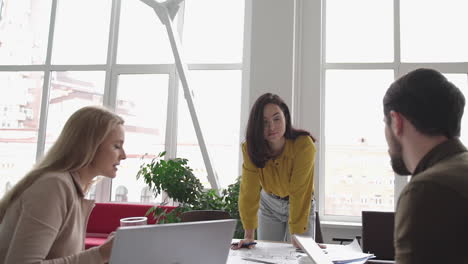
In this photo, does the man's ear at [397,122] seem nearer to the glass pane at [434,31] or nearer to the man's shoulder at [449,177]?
the man's shoulder at [449,177]

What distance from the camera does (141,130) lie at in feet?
14.8

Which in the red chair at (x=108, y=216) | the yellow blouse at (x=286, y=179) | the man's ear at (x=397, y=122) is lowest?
the red chair at (x=108, y=216)

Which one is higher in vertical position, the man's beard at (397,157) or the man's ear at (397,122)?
the man's ear at (397,122)

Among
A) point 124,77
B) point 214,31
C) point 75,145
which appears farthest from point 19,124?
point 75,145

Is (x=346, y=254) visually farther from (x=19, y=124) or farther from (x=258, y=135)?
(x=19, y=124)

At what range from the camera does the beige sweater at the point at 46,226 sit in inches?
39.1

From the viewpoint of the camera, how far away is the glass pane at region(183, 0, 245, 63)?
174 inches

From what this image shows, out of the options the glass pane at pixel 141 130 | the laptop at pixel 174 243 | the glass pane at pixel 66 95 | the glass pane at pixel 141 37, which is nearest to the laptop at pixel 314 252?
the laptop at pixel 174 243

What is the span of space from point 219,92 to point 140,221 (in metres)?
3.45

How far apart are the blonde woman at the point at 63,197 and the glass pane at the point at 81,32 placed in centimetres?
371

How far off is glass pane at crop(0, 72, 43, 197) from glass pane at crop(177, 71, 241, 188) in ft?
6.93

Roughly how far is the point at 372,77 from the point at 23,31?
4.77 metres

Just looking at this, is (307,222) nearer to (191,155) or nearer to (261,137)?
(261,137)

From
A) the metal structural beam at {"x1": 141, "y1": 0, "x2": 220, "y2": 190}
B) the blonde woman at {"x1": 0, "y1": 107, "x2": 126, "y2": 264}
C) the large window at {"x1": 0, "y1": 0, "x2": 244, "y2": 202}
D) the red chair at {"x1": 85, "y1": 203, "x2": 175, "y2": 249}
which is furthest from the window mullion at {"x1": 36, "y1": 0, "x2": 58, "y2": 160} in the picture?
the blonde woman at {"x1": 0, "y1": 107, "x2": 126, "y2": 264}
